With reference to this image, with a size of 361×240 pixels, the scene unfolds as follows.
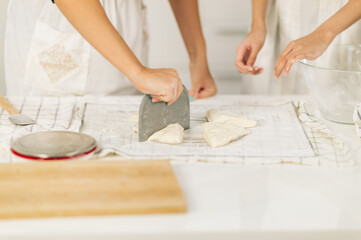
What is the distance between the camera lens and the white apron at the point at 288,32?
153cm

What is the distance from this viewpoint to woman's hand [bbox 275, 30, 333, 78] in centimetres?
118

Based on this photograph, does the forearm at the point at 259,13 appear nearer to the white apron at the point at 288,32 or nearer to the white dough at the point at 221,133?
the white apron at the point at 288,32

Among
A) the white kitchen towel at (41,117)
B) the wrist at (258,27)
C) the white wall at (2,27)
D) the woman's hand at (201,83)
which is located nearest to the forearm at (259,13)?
the wrist at (258,27)

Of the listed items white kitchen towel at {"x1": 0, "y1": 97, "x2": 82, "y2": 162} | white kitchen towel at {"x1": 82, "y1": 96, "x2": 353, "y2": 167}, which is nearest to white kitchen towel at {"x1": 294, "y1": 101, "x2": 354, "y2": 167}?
white kitchen towel at {"x1": 82, "y1": 96, "x2": 353, "y2": 167}

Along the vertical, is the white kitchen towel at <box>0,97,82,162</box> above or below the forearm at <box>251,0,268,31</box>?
below

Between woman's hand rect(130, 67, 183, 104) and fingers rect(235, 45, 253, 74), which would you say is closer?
woman's hand rect(130, 67, 183, 104)

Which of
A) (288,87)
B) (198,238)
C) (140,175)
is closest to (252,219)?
(198,238)

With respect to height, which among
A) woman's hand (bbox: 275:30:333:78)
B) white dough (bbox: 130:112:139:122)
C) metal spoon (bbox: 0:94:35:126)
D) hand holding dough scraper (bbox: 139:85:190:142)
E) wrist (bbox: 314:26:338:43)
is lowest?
white dough (bbox: 130:112:139:122)

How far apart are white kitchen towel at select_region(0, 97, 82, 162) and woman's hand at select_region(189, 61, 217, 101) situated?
1.22 feet

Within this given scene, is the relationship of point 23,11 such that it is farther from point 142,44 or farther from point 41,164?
point 41,164

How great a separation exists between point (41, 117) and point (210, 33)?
1.52 m

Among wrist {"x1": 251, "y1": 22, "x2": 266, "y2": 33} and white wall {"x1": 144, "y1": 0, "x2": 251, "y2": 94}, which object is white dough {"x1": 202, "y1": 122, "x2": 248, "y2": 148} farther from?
white wall {"x1": 144, "y1": 0, "x2": 251, "y2": 94}

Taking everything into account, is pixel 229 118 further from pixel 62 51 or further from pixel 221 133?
pixel 62 51

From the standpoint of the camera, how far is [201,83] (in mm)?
1494
